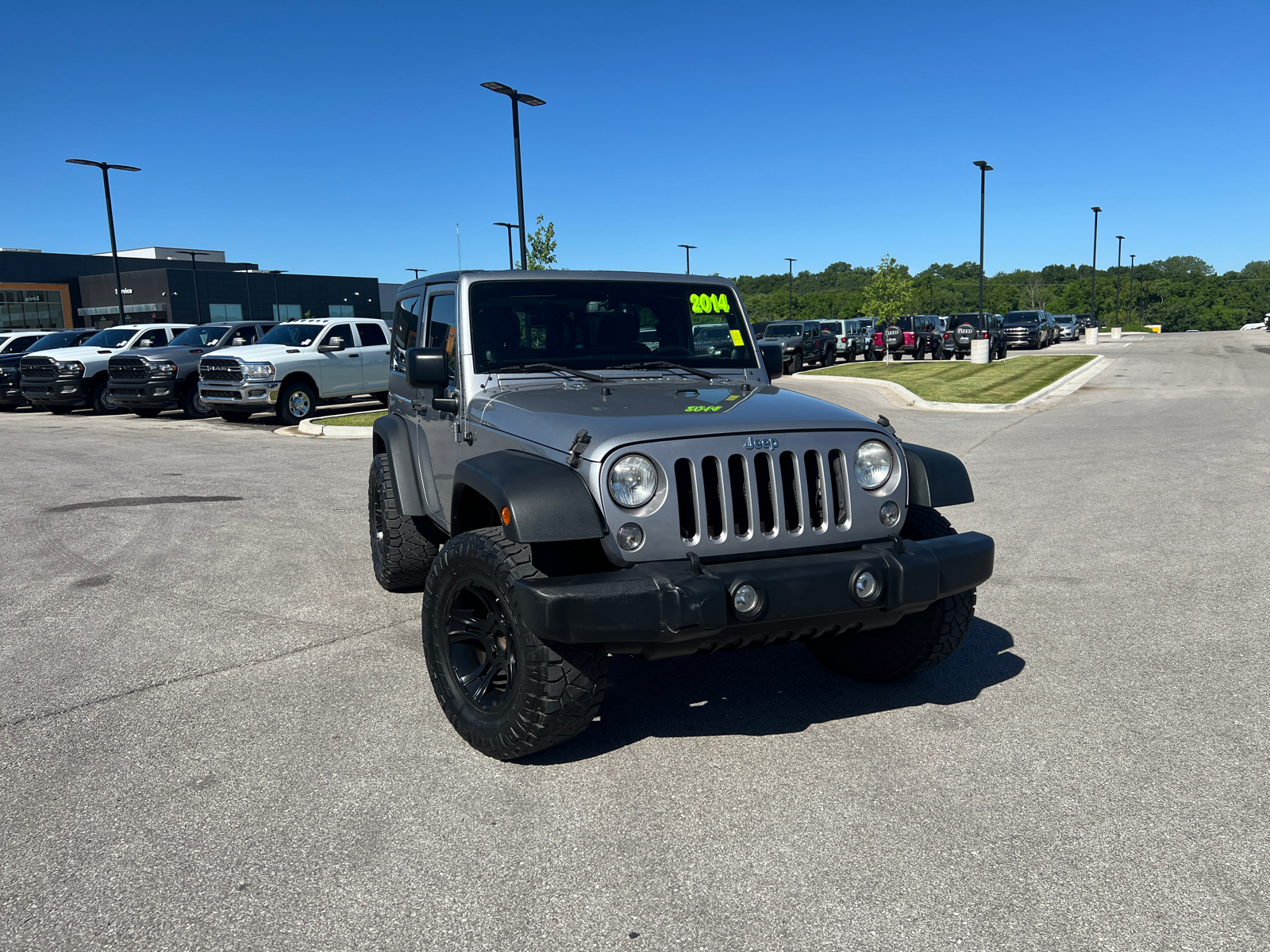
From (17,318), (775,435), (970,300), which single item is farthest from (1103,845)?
(970,300)

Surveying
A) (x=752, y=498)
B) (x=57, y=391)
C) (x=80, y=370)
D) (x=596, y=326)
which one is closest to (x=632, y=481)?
(x=752, y=498)

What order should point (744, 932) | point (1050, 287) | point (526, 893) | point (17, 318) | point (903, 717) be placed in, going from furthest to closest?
1. point (1050, 287)
2. point (17, 318)
3. point (903, 717)
4. point (526, 893)
5. point (744, 932)

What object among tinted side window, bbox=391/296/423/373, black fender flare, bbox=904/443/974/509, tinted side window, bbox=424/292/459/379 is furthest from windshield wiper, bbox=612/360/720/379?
tinted side window, bbox=391/296/423/373

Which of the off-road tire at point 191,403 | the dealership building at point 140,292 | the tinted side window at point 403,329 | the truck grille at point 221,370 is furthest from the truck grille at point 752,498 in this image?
the dealership building at point 140,292

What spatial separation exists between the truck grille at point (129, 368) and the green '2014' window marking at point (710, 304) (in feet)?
58.7

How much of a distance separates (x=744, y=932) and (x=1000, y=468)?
31.4 ft

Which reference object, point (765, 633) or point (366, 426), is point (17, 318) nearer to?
point (366, 426)

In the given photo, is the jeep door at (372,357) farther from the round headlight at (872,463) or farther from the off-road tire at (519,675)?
the round headlight at (872,463)

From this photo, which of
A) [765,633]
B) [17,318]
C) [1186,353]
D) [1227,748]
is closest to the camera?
[765,633]

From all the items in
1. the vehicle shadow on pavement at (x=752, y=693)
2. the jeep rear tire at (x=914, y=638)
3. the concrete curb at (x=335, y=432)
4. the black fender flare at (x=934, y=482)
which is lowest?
the vehicle shadow on pavement at (x=752, y=693)

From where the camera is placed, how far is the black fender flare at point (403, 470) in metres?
5.77

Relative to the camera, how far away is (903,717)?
427 centimetres

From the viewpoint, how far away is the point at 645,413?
156 inches

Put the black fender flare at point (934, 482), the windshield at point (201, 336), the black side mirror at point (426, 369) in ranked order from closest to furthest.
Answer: the black fender flare at point (934, 482) → the black side mirror at point (426, 369) → the windshield at point (201, 336)
